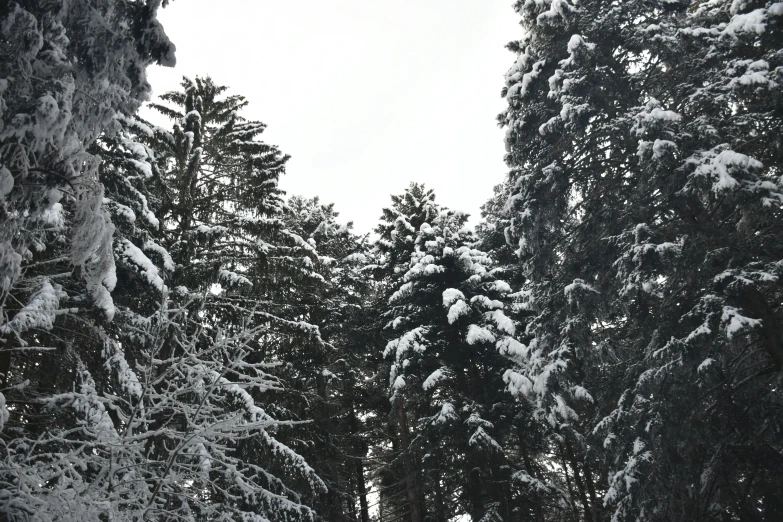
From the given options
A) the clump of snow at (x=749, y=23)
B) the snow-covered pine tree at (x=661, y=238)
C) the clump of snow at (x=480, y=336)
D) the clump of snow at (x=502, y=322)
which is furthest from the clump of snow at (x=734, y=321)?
the clump of snow at (x=480, y=336)

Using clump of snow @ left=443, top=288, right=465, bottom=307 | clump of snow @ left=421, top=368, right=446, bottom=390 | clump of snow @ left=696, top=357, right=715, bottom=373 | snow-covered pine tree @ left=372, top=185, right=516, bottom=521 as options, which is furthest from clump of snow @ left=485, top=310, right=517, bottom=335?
clump of snow @ left=696, top=357, right=715, bottom=373

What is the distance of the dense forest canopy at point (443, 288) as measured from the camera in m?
3.84

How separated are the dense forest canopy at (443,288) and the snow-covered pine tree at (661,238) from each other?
0.05m

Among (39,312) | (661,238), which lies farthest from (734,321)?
(39,312)

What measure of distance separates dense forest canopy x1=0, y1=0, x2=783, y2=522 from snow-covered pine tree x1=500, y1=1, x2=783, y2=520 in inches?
2.0

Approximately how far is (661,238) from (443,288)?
743cm

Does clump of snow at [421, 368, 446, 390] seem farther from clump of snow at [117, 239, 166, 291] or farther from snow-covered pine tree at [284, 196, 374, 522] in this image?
clump of snow at [117, 239, 166, 291]

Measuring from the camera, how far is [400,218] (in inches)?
607

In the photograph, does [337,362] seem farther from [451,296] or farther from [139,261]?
[139,261]

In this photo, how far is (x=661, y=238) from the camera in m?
7.64

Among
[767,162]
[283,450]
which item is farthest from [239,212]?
[767,162]

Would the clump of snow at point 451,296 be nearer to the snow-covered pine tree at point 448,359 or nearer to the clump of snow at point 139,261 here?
the snow-covered pine tree at point 448,359

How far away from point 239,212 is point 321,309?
5591 millimetres

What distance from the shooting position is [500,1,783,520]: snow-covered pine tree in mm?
6793
